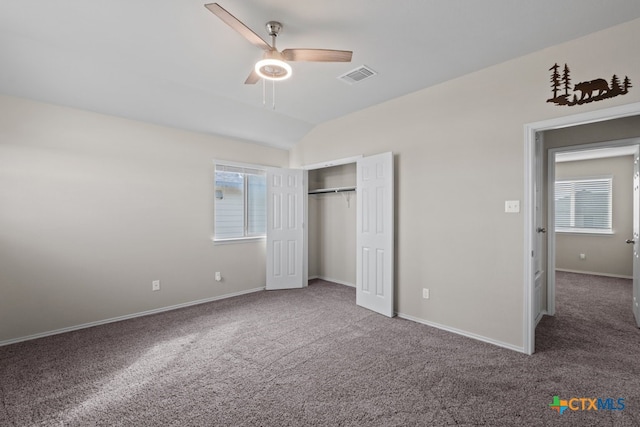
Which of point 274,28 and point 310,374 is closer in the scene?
point 274,28

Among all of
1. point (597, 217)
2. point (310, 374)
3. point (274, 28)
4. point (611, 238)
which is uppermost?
point (274, 28)

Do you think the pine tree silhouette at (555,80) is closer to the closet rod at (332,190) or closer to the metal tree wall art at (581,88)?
the metal tree wall art at (581,88)

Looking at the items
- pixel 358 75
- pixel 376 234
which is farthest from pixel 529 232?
pixel 358 75

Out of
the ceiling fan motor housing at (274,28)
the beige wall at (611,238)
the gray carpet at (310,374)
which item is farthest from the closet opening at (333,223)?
the beige wall at (611,238)

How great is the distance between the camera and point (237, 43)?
2.51 meters

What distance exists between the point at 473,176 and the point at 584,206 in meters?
5.42

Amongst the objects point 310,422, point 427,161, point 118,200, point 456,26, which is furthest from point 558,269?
point 118,200

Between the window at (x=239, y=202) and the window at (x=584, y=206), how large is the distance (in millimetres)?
6827

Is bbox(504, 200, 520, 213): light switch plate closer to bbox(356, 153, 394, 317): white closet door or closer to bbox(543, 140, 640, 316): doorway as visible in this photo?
bbox(356, 153, 394, 317): white closet door

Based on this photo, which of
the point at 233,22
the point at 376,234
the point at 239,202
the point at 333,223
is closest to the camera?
the point at 233,22

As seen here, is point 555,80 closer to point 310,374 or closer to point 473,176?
point 473,176

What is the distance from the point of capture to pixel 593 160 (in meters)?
6.25

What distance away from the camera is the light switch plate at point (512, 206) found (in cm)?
276

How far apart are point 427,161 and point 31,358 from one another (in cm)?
446
